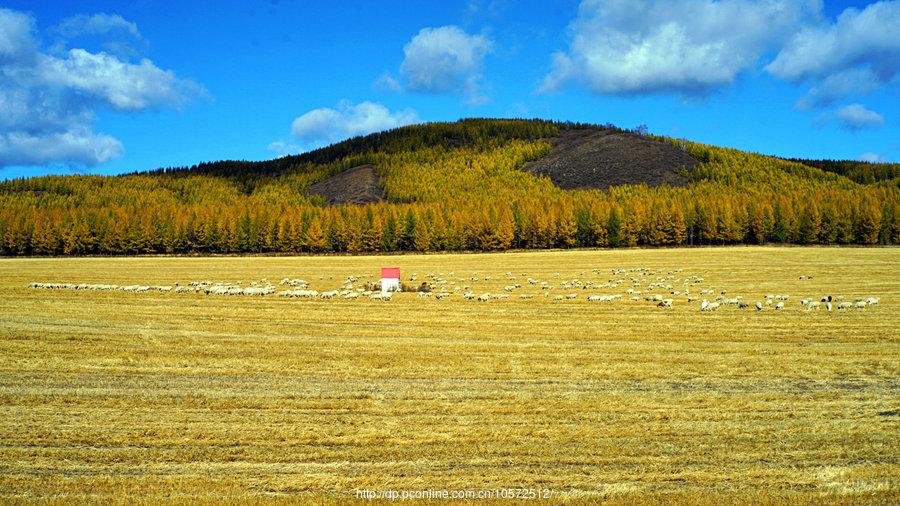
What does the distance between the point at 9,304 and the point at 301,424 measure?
31.6 meters

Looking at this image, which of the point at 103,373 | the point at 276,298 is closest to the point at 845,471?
the point at 103,373

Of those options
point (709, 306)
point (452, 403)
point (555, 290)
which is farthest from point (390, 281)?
point (452, 403)

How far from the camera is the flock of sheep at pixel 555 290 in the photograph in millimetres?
37250

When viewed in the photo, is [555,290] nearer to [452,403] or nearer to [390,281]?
[390,281]

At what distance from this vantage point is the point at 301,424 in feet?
48.5

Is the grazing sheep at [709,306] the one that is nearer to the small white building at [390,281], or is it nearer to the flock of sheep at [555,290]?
the flock of sheep at [555,290]

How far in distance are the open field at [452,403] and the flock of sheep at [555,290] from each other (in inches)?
136

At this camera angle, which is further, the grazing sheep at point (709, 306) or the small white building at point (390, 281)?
the small white building at point (390, 281)

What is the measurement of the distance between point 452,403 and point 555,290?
32.6 metres

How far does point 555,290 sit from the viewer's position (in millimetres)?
48156

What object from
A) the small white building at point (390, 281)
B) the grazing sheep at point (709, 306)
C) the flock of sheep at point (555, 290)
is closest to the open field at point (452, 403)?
the grazing sheep at point (709, 306)

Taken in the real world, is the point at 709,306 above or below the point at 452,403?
above

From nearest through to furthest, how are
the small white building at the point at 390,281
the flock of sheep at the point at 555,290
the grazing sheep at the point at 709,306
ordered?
1. the grazing sheep at the point at 709,306
2. the flock of sheep at the point at 555,290
3. the small white building at the point at 390,281

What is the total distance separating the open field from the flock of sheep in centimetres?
345
